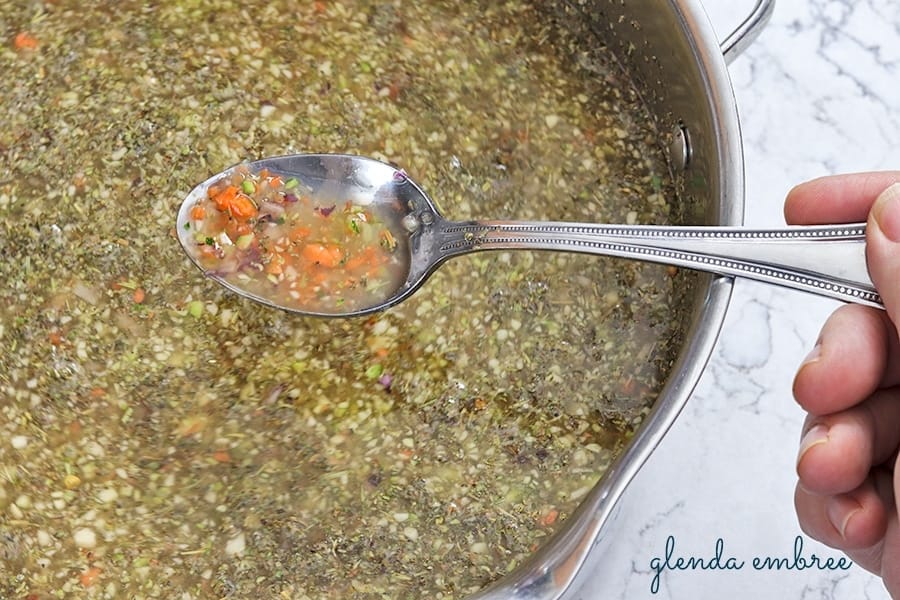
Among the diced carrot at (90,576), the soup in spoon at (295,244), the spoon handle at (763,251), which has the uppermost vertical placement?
the spoon handle at (763,251)

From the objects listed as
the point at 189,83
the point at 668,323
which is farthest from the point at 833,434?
the point at 189,83

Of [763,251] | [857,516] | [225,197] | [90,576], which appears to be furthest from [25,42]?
[857,516]

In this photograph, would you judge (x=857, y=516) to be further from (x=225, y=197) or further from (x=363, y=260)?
(x=225, y=197)

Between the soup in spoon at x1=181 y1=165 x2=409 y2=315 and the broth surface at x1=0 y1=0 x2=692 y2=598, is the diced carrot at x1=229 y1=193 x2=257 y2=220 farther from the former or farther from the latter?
the broth surface at x1=0 y1=0 x2=692 y2=598

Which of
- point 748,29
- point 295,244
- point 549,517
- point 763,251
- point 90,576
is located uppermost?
point 748,29

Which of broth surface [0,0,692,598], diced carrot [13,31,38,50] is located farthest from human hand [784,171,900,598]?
diced carrot [13,31,38,50]

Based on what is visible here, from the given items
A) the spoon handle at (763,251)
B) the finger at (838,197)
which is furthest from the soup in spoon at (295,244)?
the finger at (838,197)

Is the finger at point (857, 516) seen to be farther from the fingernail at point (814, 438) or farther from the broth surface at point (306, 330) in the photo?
the broth surface at point (306, 330)
